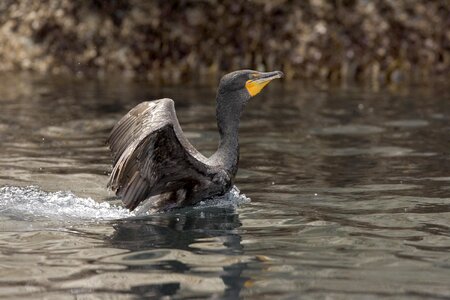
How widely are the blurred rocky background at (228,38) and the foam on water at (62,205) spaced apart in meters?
11.1

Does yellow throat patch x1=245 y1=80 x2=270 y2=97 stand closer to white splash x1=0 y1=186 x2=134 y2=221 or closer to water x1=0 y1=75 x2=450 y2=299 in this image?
water x1=0 y1=75 x2=450 y2=299

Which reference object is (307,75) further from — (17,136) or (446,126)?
(17,136)

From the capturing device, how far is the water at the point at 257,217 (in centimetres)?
605

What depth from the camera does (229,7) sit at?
21016mm

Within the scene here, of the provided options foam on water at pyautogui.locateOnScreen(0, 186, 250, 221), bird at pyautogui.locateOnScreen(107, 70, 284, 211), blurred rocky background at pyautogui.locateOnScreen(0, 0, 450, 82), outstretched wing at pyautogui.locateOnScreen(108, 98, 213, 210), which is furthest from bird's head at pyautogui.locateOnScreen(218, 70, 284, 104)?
blurred rocky background at pyautogui.locateOnScreen(0, 0, 450, 82)

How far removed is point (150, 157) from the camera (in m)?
7.75

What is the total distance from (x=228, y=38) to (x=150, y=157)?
1327 cm

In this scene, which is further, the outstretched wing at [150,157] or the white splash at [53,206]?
the white splash at [53,206]

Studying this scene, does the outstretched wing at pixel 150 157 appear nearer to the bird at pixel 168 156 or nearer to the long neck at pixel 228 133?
the bird at pixel 168 156

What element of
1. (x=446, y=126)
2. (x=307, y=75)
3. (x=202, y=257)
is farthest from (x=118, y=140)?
(x=307, y=75)

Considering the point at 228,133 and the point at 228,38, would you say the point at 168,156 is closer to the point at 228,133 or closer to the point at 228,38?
the point at 228,133

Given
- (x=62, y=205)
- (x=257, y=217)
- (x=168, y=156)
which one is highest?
(x=168, y=156)

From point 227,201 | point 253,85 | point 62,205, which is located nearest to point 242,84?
point 253,85

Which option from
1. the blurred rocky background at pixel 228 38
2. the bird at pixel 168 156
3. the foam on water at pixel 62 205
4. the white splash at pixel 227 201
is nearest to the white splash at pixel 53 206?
the foam on water at pixel 62 205
